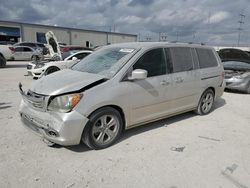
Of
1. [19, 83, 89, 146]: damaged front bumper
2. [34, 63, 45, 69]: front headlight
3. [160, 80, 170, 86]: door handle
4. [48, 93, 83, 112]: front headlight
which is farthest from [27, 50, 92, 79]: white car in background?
[48, 93, 83, 112]: front headlight

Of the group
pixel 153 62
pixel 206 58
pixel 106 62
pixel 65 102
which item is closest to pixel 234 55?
pixel 206 58

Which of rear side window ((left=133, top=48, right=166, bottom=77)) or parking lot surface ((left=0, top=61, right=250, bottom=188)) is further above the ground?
rear side window ((left=133, top=48, right=166, bottom=77))

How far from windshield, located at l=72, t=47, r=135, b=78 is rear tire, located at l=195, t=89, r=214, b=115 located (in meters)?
2.43

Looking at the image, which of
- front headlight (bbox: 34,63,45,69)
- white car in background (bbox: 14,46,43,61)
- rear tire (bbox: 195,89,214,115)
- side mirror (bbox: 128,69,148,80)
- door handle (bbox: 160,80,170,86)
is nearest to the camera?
side mirror (bbox: 128,69,148,80)

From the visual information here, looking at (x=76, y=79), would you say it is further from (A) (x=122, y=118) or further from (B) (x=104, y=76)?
(A) (x=122, y=118)

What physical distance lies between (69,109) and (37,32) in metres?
41.0

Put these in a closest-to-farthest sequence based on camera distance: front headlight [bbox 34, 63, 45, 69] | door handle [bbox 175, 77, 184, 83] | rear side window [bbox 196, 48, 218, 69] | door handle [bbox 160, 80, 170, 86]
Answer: door handle [bbox 160, 80, 170, 86], door handle [bbox 175, 77, 184, 83], rear side window [bbox 196, 48, 218, 69], front headlight [bbox 34, 63, 45, 69]

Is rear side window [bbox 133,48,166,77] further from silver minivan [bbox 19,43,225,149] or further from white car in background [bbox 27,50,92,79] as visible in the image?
white car in background [bbox 27,50,92,79]

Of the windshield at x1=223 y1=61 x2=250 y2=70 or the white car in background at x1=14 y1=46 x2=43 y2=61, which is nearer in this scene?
the windshield at x1=223 y1=61 x2=250 y2=70

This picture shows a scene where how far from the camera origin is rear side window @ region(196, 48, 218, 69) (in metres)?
5.22

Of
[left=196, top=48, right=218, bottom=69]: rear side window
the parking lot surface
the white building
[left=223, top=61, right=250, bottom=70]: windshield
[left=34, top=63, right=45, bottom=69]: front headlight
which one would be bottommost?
the parking lot surface

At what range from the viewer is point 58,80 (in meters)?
3.71

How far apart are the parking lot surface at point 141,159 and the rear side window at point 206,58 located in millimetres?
1522

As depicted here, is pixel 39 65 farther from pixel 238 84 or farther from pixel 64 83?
pixel 238 84
